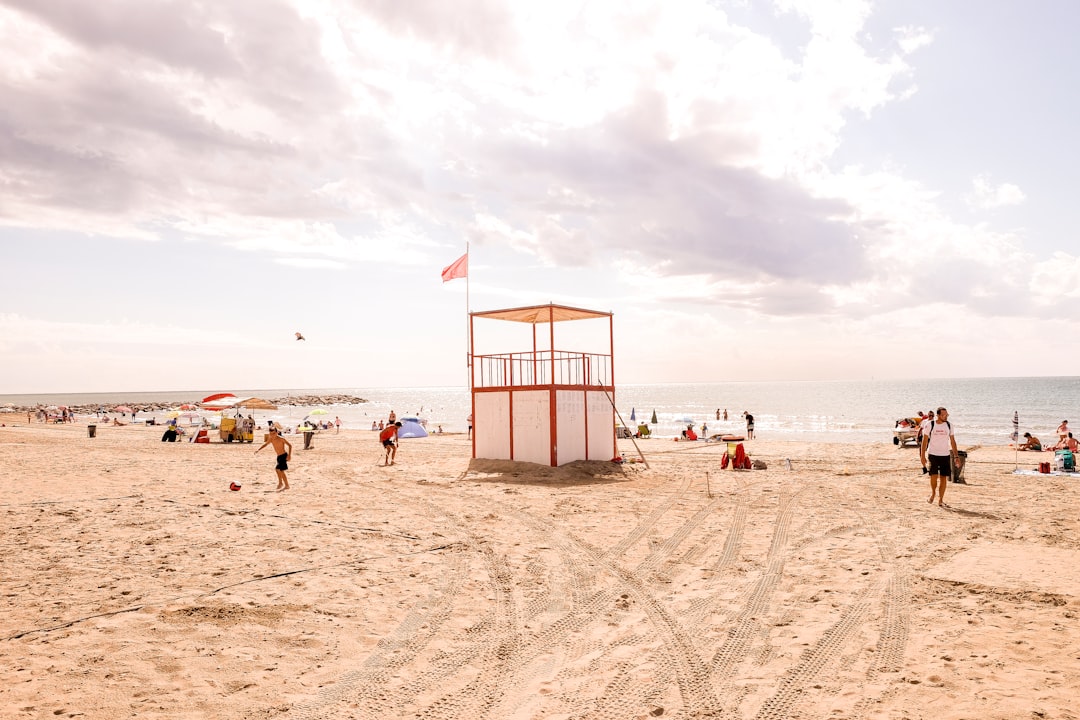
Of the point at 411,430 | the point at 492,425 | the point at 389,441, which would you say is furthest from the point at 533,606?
the point at 411,430

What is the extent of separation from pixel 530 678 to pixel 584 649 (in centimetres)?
81

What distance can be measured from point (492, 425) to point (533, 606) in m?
13.8

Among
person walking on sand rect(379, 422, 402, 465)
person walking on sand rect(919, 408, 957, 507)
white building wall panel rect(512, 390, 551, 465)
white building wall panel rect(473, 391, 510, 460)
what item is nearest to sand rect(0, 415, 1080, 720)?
person walking on sand rect(919, 408, 957, 507)

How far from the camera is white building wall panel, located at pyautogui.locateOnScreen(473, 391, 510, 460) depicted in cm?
2109

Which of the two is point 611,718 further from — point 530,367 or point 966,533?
point 530,367

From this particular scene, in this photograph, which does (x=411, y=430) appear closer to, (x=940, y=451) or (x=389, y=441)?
(x=389, y=441)

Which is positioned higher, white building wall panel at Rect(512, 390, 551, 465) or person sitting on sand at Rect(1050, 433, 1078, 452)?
white building wall panel at Rect(512, 390, 551, 465)

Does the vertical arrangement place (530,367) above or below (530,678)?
above

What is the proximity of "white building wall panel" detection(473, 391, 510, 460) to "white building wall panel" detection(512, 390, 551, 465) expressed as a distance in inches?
A: 14.3

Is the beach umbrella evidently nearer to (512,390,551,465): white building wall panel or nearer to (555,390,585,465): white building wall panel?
(512,390,551,465): white building wall panel

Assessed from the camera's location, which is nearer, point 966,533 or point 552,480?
point 966,533

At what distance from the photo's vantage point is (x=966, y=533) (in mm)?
11117

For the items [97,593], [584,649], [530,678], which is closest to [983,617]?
[584,649]

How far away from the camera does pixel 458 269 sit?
80.1ft
